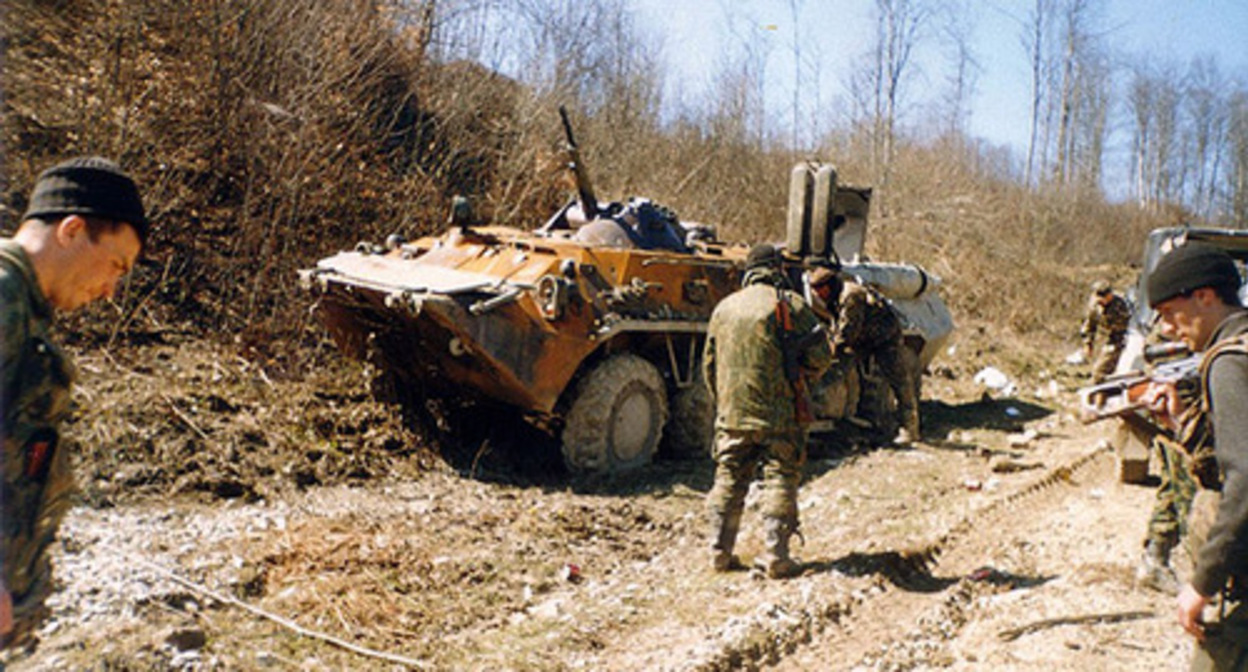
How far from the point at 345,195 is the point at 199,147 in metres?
1.57

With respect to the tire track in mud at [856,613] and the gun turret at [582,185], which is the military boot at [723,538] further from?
the gun turret at [582,185]

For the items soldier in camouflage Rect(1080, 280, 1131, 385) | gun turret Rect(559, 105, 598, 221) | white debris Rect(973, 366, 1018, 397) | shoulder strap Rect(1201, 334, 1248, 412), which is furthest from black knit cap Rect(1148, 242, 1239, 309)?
white debris Rect(973, 366, 1018, 397)

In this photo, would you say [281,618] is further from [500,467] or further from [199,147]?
[199,147]

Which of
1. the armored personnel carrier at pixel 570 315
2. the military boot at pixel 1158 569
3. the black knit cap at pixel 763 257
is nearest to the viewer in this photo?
the military boot at pixel 1158 569

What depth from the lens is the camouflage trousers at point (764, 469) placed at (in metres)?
5.11

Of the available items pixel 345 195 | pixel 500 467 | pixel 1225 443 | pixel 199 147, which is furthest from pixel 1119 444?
pixel 199 147

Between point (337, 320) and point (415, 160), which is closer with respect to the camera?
point (337, 320)

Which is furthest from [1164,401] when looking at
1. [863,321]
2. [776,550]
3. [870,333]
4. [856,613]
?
[870,333]

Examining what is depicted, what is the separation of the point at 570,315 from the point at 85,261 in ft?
15.7

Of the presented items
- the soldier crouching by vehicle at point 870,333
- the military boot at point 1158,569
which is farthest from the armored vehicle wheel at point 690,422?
the military boot at point 1158,569

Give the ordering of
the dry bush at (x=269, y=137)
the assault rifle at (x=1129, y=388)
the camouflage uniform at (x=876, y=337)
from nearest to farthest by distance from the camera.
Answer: the assault rifle at (x=1129, y=388)
the camouflage uniform at (x=876, y=337)
the dry bush at (x=269, y=137)

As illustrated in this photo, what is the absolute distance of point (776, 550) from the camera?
5125 millimetres

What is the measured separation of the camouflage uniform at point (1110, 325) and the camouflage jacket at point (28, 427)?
10.2 meters

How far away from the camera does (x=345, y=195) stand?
1081 centimetres
